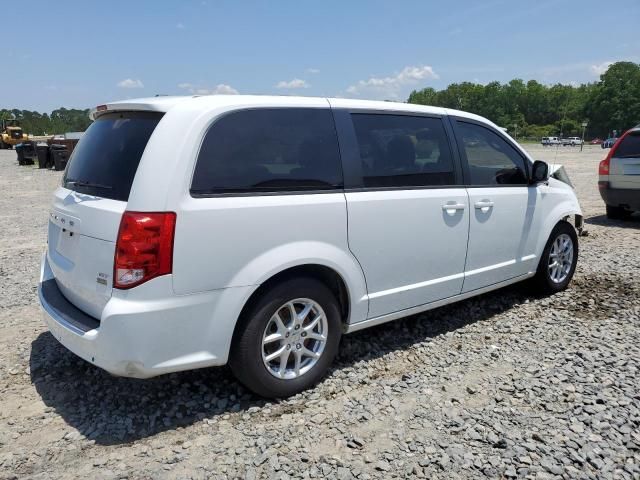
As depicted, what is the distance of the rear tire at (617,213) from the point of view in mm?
9783

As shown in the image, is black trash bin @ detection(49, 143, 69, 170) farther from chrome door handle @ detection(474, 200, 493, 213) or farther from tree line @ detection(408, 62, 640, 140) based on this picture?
tree line @ detection(408, 62, 640, 140)

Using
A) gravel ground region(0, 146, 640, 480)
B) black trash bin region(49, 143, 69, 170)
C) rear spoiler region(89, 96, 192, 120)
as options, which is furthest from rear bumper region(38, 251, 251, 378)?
black trash bin region(49, 143, 69, 170)

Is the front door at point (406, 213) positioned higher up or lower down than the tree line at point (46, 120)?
lower down

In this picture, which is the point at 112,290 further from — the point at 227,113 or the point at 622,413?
the point at 622,413

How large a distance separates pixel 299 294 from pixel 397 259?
884 millimetres

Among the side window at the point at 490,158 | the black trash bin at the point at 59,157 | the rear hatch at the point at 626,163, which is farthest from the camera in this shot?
the black trash bin at the point at 59,157

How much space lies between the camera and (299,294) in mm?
3195

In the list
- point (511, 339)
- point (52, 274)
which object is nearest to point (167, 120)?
point (52, 274)

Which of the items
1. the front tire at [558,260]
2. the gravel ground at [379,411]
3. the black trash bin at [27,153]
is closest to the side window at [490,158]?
the front tire at [558,260]

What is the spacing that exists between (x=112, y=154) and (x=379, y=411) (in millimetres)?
2300

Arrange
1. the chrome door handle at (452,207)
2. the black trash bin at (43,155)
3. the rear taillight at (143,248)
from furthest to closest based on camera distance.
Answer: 1. the black trash bin at (43,155)
2. the chrome door handle at (452,207)
3. the rear taillight at (143,248)

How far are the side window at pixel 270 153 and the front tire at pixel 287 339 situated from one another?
0.66 metres

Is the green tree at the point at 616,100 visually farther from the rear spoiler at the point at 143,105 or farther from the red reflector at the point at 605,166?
the rear spoiler at the point at 143,105

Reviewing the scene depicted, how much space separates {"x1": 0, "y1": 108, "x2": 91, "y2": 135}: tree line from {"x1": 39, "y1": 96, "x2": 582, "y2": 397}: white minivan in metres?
109
